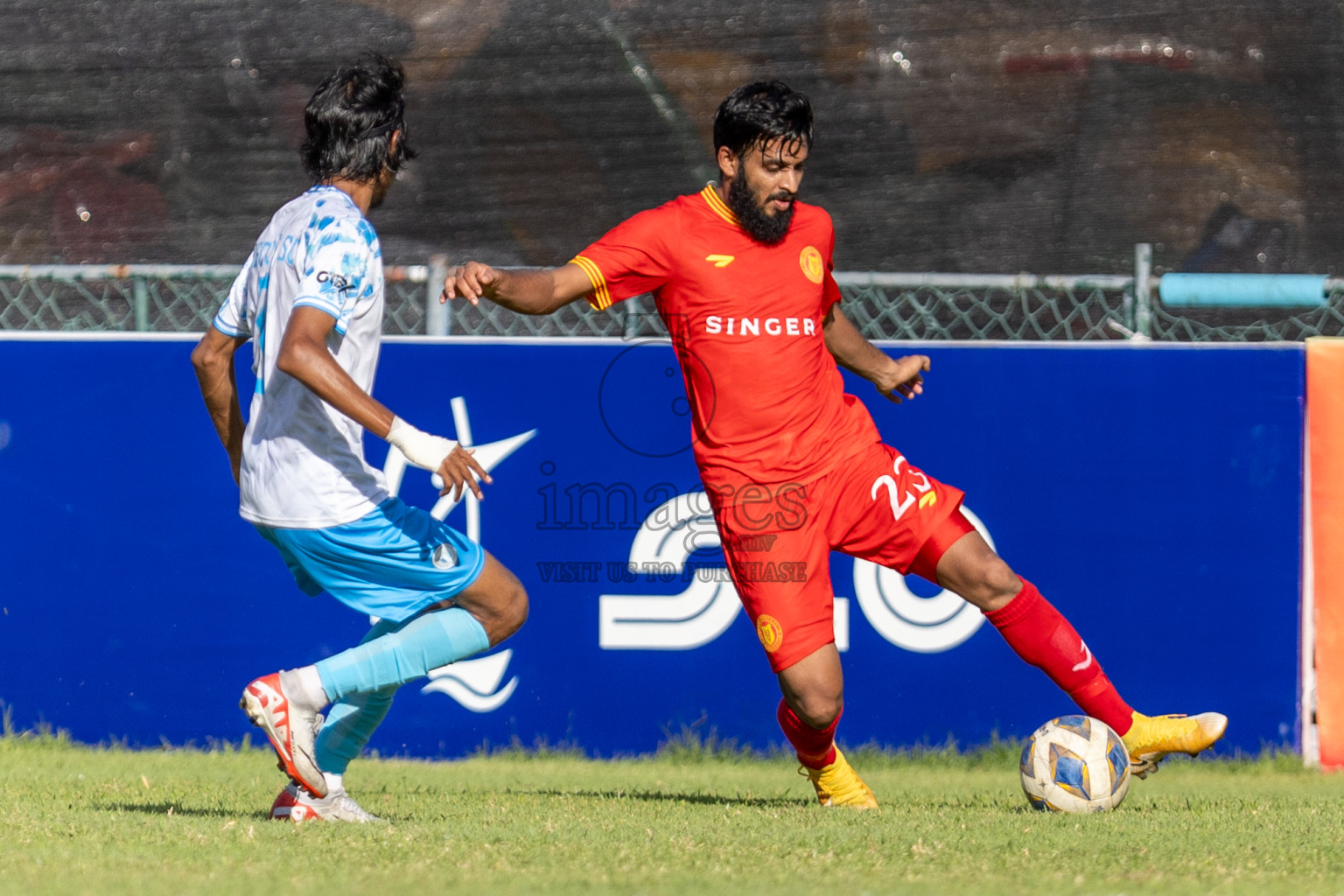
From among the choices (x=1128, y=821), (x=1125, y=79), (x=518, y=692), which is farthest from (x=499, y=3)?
(x=1128, y=821)

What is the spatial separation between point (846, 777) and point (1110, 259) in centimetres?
426

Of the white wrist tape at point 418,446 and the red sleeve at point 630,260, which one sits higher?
the red sleeve at point 630,260

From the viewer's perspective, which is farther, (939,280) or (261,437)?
(939,280)

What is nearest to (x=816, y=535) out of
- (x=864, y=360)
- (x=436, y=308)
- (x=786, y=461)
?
(x=786, y=461)

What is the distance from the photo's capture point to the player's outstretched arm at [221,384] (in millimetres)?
4141

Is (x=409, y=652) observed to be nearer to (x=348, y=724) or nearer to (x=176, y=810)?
(x=348, y=724)

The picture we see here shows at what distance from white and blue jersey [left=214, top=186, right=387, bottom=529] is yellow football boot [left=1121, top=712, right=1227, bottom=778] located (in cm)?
231

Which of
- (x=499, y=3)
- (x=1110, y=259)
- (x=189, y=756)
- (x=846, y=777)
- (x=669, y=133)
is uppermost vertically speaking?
(x=499, y=3)

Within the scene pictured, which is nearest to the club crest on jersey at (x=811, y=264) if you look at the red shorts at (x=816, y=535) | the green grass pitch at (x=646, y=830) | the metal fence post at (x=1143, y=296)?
the red shorts at (x=816, y=535)

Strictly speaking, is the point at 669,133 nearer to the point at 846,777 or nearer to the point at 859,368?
the point at 859,368

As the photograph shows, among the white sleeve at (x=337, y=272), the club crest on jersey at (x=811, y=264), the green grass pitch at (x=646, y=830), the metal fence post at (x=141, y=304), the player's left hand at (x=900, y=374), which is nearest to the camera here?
the green grass pitch at (x=646, y=830)

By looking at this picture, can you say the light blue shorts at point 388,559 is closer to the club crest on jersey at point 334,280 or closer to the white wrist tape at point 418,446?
the white wrist tape at point 418,446

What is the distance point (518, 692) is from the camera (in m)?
5.61

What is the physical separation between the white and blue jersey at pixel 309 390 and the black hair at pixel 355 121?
11 cm
